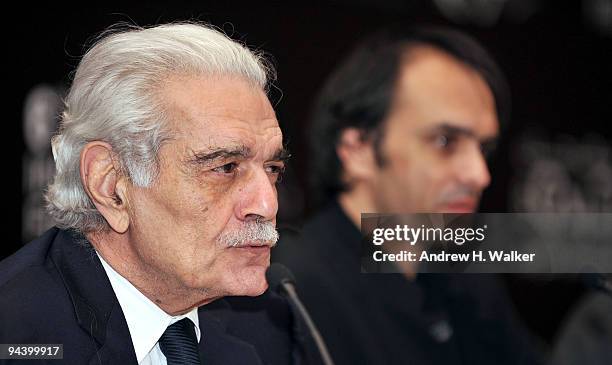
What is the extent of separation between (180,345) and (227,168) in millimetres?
418

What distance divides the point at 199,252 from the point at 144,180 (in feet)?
0.65

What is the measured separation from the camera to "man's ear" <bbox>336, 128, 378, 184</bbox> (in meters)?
2.56

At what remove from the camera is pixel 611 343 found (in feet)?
8.66

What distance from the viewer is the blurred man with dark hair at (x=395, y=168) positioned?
2543 mm

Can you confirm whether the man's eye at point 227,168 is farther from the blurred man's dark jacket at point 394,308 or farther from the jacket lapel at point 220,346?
the blurred man's dark jacket at point 394,308

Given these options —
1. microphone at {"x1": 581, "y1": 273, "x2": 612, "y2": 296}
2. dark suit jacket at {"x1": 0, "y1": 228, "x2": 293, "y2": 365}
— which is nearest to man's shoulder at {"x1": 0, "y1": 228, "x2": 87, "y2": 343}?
dark suit jacket at {"x1": 0, "y1": 228, "x2": 293, "y2": 365}

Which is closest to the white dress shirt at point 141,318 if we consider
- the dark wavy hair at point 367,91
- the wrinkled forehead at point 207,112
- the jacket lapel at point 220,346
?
the jacket lapel at point 220,346

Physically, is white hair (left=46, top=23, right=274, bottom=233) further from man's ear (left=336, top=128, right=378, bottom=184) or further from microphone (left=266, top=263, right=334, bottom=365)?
man's ear (left=336, top=128, right=378, bottom=184)

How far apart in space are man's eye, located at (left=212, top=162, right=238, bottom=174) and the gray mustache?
0.41 ft

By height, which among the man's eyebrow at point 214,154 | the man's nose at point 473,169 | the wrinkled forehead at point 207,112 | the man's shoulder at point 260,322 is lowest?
the man's shoulder at point 260,322

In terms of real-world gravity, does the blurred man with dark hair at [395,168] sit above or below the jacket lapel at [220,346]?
Answer: above

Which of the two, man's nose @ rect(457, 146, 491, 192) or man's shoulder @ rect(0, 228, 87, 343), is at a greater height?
man's nose @ rect(457, 146, 491, 192)

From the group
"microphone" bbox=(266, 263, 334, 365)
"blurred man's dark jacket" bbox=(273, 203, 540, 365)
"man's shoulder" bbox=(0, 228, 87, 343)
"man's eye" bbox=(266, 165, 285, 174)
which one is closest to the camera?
"man's shoulder" bbox=(0, 228, 87, 343)

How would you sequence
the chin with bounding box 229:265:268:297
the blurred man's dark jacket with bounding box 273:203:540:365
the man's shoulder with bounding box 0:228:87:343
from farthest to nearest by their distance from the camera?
the blurred man's dark jacket with bounding box 273:203:540:365 < the chin with bounding box 229:265:268:297 < the man's shoulder with bounding box 0:228:87:343
